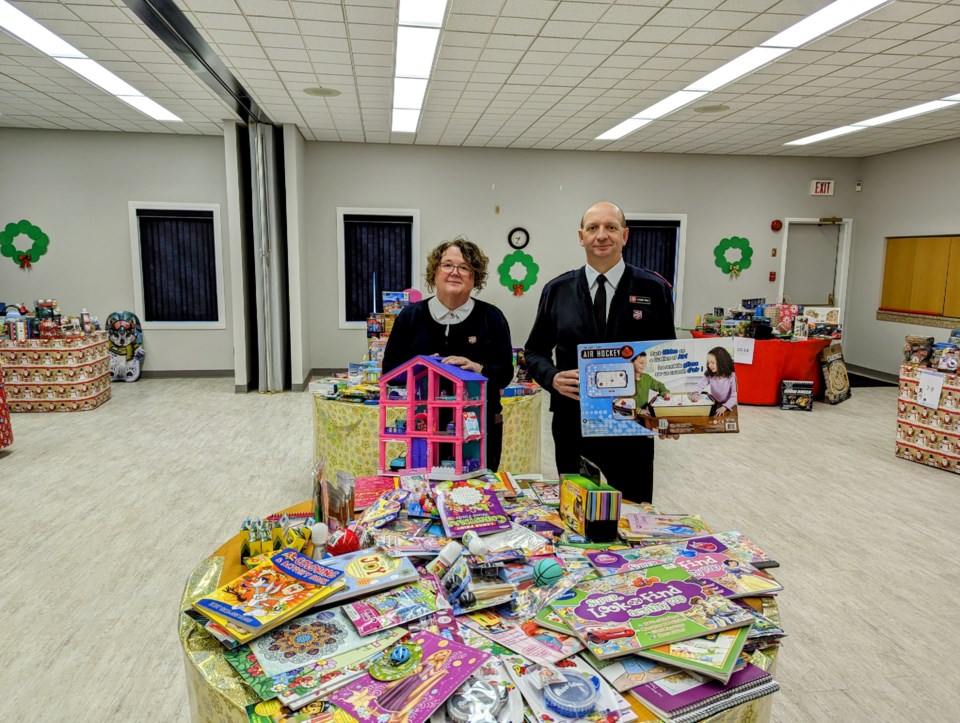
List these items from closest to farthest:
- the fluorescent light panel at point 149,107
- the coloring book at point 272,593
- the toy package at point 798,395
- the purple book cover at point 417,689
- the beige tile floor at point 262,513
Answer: the purple book cover at point 417,689, the coloring book at point 272,593, the beige tile floor at point 262,513, the fluorescent light panel at point 149,107, the toy package at point 798,395

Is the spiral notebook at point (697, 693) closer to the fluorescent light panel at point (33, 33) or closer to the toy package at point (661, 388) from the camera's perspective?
the toy package at point (661, 388)

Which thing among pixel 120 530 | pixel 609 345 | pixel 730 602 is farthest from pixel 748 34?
pixel 120 530

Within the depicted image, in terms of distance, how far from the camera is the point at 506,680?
4.12 ft

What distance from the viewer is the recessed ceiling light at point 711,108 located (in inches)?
261

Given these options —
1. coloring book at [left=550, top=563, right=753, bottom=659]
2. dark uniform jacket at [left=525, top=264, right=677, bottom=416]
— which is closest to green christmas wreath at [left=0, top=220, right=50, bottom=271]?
dark uniform jacket at [left=525, top=264, right=677, bottom=416]

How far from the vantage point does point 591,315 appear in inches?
98.3

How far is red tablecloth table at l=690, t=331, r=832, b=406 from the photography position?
7426 millimetres

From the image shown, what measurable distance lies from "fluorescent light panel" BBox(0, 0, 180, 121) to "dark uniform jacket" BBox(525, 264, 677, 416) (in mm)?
4667

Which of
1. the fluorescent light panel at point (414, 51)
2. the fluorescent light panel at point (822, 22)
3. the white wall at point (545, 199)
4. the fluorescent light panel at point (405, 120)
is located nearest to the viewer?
the fluorescent light panel at point (822, 22)

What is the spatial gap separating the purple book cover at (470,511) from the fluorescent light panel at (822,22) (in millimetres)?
4253

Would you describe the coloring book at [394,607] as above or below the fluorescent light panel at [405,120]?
below

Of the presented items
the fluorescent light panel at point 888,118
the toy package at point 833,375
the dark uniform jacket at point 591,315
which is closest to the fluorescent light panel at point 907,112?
the fluorescent light panel at point 888,118

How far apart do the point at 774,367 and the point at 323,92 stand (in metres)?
6.17

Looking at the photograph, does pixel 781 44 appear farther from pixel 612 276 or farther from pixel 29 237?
pixel 29 237
